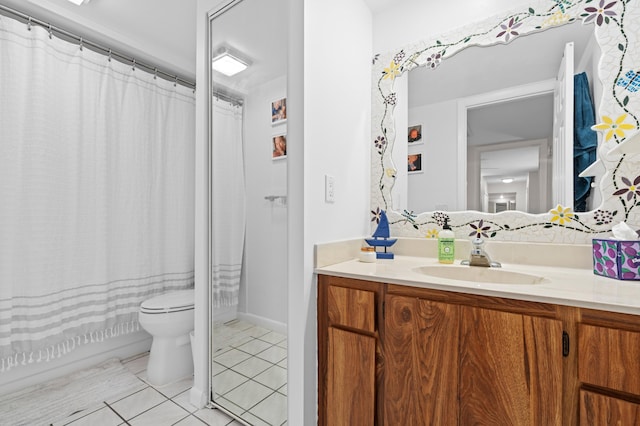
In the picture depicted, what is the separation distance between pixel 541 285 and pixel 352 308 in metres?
0.66

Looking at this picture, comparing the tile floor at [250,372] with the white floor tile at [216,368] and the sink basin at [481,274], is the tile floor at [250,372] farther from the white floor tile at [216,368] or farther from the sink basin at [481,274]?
the sink basin at [481,274]

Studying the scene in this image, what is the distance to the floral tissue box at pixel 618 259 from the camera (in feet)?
3.34

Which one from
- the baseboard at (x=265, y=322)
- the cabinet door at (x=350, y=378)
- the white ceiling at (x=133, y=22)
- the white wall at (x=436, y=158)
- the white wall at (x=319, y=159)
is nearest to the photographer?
the cabinet door at (x=350, y=378)

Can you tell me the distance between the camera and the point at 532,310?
2.88ft

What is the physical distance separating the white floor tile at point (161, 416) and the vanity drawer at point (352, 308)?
106 centimetres

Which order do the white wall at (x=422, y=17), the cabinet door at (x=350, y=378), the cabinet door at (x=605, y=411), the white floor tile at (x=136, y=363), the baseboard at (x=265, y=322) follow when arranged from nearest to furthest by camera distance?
the cabinet door at (x=605, y=411)
the cabinet door at (x=350, y=378)
the baseboard at (x=265, y=322)
the white wall at (x=422, y=17)
the white floor tile at (x=136, y=363)

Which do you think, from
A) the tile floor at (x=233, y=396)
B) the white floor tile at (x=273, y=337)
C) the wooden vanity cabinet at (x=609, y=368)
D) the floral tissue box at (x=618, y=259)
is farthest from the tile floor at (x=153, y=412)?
the floral tissue box at (x=618, y=259)

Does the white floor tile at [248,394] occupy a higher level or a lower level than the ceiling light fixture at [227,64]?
lower

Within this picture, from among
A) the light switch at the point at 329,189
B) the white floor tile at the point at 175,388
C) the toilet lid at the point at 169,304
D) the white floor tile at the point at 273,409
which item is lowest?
the white floor tile at the point at 175,388

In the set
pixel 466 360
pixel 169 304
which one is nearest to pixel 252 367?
pixel 169 304

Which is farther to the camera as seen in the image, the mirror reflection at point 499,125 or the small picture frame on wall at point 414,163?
the small picture frame on wall at point 414,163

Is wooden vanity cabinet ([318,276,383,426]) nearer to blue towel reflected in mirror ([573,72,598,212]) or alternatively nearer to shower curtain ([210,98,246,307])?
shower curtain ([210,98,246,307])

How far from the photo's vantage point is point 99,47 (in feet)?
6.95

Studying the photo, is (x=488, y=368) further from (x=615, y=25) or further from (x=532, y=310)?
(x=615, y=25)
